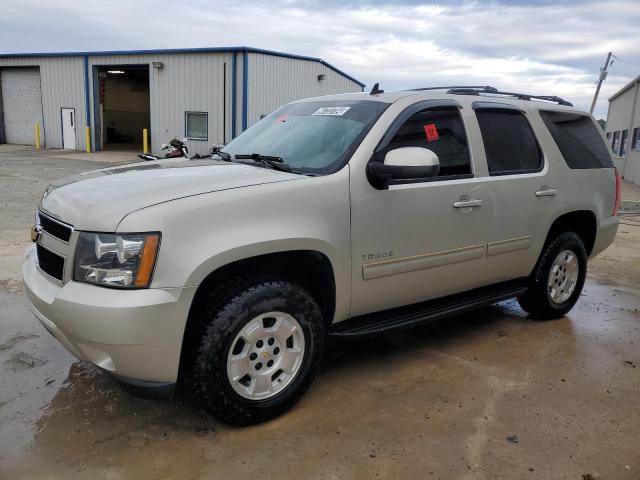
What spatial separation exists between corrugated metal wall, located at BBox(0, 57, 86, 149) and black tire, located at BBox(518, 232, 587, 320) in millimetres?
24673

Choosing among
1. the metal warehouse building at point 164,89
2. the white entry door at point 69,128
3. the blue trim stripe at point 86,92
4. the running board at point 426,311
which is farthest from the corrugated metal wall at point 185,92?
the running board at point 426,311

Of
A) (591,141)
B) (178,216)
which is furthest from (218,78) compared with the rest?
(178,216)

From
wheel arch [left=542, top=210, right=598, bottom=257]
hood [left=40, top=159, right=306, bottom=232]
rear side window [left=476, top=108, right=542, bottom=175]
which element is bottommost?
wheel arch [left=542, top=210, right=598, bottom=257]

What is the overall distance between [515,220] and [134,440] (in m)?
2.95

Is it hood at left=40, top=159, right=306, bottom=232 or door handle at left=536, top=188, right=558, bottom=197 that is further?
door handle at left=536, top=188, right=558, bottom=197

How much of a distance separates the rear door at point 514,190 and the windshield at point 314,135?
3.24ft

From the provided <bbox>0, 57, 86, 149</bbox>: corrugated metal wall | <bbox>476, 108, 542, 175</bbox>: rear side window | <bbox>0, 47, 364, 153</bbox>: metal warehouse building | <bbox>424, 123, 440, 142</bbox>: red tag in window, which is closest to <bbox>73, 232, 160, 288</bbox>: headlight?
<bbox>424, 123, 440, 142</bbox>: red tag in window

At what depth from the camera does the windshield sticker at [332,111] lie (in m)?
3.63

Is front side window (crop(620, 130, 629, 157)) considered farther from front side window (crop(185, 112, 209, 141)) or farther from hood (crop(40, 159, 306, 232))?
hood (crop(40, 159, 306, 232))

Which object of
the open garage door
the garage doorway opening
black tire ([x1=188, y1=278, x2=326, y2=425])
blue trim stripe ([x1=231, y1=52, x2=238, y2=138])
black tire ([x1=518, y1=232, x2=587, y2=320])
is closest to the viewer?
black tire ([x1=188, y1=278, x2=326, y2=425])

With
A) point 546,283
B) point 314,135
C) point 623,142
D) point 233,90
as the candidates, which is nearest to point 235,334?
point 314,135

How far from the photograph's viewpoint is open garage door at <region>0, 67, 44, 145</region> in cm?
2678

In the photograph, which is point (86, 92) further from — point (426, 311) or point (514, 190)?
point (426, 311)

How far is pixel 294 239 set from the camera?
287 cm
